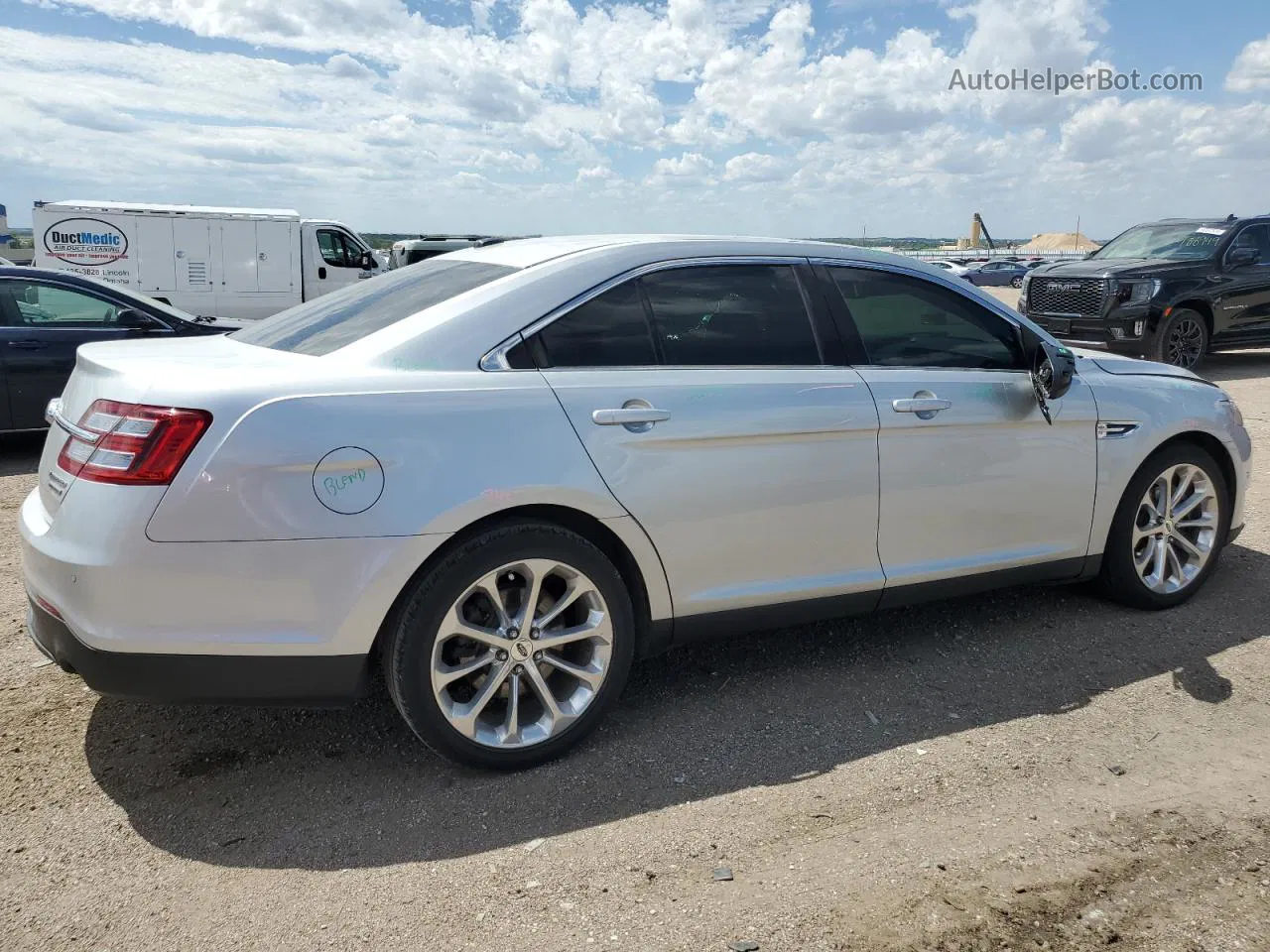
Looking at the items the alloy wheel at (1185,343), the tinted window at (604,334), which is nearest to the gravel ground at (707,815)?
the tinted window at (604,334)

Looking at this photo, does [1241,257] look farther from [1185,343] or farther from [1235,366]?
[1235,366]

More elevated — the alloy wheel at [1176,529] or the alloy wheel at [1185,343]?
the alloy wheel at [1185,343]

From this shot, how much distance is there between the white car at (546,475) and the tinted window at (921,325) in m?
0.01

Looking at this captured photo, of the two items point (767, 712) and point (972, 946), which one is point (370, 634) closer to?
point (767, 712)

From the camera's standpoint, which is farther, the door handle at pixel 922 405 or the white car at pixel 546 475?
the door handle at pixel 922 405

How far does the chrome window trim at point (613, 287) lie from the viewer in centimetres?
321

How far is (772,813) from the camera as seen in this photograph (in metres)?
3.06

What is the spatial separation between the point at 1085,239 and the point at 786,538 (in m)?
114

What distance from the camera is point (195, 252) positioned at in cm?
1972

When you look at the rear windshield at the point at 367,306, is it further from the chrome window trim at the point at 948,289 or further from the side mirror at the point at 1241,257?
the side mirror at the point at 1241,257

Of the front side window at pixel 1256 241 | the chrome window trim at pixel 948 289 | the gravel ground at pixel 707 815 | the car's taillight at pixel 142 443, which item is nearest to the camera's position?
the gravel ground at pixel 707 815

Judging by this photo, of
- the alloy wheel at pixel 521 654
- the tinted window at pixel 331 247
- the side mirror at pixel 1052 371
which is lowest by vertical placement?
the alloy wheel at pixel 521 654

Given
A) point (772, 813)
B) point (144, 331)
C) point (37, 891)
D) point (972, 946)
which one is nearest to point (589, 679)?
point (772, 813)

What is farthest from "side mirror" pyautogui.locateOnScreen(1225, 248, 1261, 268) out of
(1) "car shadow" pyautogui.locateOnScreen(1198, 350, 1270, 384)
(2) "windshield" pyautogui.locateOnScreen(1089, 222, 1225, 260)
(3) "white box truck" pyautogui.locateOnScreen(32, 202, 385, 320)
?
(3) "white box truck" pyautogui.locateOnScreen(32, 202, 385, 320)
